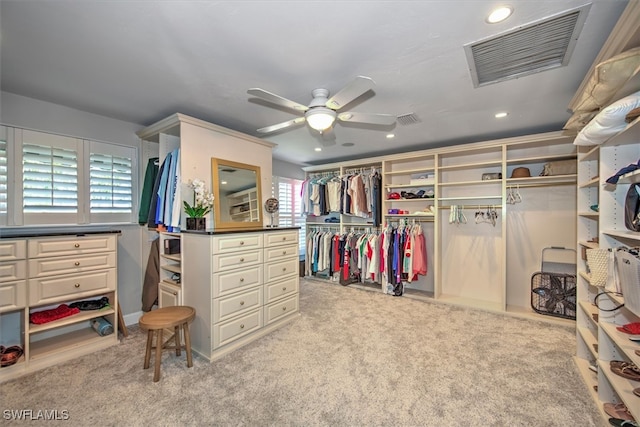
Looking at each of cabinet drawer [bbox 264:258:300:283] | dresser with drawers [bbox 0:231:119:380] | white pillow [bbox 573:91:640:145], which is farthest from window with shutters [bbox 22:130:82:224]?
white pillow [bbox 573:91:640:145]

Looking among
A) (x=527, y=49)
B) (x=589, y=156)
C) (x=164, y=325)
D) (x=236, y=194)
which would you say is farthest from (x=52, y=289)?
(x=589, y=156)

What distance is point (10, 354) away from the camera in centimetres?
214

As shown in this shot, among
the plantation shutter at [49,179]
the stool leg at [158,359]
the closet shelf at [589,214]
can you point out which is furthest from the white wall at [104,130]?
the closet shelf at [589,214]

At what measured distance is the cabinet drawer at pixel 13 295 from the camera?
205cm

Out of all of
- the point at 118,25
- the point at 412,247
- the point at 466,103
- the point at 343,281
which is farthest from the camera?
the point at 343,281

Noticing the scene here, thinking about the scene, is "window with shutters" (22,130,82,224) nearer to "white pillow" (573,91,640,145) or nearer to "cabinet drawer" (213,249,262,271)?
"cabinet drawer" (213,249,262,271)

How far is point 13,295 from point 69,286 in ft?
1.09

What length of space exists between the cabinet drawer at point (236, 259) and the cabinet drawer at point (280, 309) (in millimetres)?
563

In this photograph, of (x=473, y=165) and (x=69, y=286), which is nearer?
(x=69, y=286)

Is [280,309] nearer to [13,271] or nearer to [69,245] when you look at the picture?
[69,245]

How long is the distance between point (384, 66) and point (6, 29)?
2392mm

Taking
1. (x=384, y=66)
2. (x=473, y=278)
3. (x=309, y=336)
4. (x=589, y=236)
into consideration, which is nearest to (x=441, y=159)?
(x=473, y=278)

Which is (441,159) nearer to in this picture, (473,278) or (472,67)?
(473,278)

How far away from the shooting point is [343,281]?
15.8 feet
